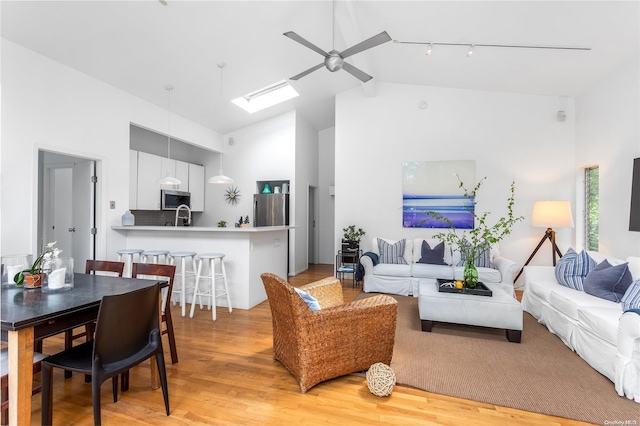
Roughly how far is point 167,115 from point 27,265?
146 inches

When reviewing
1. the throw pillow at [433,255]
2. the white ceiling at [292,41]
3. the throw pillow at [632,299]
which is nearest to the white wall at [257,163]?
the white ceiling at [292,41]

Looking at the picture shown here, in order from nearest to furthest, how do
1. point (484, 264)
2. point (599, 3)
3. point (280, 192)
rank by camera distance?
point (599, 3) < point (484, 264) < point (280, 192)

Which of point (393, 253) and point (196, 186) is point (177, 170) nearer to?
point (196, 186)

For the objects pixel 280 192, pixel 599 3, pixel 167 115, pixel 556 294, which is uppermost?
pixel 599 3

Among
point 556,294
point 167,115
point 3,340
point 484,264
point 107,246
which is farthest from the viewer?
point 167,115

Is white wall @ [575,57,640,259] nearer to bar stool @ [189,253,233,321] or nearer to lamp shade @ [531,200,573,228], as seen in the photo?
lamp shade @ [531,200,573,228]

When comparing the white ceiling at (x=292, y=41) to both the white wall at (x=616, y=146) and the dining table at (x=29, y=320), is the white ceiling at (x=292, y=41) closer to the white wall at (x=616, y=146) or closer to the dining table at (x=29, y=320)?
the white wall at (x=616, y=146)

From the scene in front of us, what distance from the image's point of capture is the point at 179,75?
14.4 feet

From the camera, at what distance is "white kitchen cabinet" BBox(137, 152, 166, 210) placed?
5422mm

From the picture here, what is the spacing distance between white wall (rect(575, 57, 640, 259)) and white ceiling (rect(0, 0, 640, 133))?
26 centimetres

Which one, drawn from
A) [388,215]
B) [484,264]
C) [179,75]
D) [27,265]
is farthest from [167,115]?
[484,264]

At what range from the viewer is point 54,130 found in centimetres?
366

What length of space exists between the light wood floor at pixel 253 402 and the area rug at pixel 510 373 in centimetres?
15

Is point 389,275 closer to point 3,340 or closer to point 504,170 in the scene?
point 504,170
